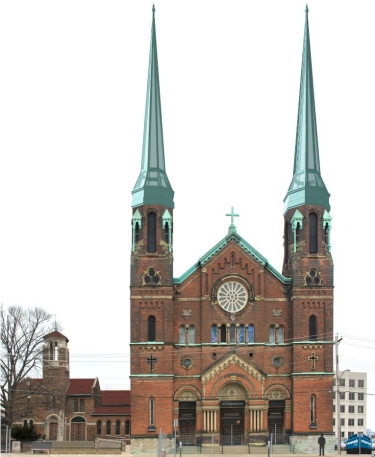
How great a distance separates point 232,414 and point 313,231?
13737mm

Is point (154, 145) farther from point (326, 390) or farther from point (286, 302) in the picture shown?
point (326, 390)

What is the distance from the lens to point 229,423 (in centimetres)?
6919

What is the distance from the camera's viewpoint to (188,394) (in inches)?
2704

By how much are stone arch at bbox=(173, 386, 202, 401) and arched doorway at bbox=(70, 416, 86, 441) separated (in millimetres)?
27073

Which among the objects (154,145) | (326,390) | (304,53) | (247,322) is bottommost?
(326,390)

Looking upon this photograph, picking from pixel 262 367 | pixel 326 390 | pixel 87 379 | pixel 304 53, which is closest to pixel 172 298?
pixel 262 367

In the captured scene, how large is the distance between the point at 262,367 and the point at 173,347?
6260 millimetres

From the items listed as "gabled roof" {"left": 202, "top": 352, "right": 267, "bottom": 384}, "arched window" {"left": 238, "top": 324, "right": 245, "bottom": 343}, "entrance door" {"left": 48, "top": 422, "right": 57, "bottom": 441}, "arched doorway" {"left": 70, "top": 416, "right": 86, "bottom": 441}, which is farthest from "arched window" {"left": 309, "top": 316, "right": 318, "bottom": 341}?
"entrance door" {"left": 48, "top": 422, "right": 57, "bottom": 441}

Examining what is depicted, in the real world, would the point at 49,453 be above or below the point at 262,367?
below

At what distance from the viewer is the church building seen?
67875mm

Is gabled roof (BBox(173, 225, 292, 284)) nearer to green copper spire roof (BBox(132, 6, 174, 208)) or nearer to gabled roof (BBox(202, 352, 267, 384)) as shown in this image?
green copper spire roof (BBox(132, 6, 174, 208))

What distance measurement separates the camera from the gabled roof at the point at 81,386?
310ft

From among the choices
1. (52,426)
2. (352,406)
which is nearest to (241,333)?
(52,426)

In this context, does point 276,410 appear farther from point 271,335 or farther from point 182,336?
point 182,336
